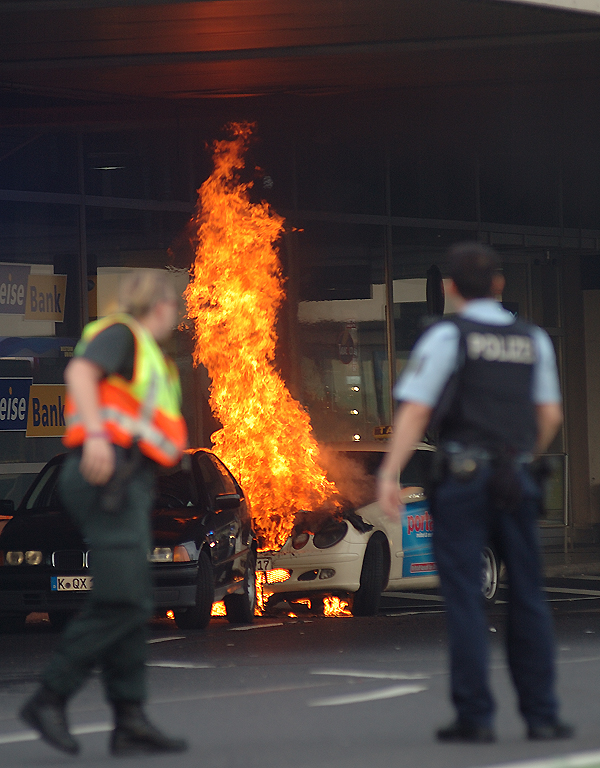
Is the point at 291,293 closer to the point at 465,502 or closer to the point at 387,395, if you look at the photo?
the point at 387,395

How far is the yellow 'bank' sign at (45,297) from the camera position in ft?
61.0

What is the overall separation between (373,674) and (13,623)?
491 centimetres

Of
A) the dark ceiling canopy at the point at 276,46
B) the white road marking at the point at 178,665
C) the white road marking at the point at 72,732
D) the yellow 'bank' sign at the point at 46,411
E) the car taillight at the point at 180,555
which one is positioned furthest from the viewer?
the yellow 'bank' sign at the point at 46,411

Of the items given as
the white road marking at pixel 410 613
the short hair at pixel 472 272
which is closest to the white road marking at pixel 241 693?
the short hair at pixel 472 272

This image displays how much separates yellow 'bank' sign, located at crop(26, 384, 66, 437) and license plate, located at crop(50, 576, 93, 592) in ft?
24.1

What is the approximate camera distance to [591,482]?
81.0 ft

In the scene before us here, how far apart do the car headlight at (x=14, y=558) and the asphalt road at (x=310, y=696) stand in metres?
0.59

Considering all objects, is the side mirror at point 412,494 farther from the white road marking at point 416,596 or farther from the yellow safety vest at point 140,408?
the yellow safety vest at point 140,408

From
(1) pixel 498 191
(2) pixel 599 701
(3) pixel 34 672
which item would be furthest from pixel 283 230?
(2) pixel 599 701

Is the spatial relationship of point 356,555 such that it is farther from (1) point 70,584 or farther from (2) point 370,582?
(1) point 70,584

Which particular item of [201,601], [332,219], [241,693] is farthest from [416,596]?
[241,693]

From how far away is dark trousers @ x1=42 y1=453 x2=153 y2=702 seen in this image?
5.18m

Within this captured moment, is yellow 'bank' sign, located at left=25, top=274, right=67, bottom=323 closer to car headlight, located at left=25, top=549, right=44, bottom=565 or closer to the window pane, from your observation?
the window pane

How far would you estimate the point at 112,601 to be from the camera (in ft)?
17.0
